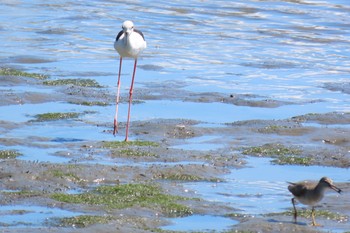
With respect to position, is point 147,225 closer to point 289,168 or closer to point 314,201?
point 314,201

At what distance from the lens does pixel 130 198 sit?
37.4ft

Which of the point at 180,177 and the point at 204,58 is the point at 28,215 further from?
the point at 204,58

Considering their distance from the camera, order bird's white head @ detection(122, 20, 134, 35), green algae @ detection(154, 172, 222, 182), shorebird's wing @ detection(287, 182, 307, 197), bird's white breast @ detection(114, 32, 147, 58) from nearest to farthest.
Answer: shorebird's wing @ detection(287, 182, 307, 197)
green algae @ detection(154, 172, 222, 182)
bird's white head @ detection(122, 20, 134, 35)
bird's white breast @ detection(114, 32, 147, 58)

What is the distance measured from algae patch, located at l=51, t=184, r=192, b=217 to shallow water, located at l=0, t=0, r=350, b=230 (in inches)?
20.5

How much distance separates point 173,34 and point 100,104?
10.5 metres

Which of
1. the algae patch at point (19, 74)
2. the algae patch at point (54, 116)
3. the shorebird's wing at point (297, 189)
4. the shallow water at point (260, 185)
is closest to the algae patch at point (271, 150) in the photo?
the shallow water at point (260, 185)

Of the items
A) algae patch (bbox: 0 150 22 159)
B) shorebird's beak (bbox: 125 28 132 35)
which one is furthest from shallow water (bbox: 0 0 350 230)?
shorebird's beak (bbox: 125 28 132 35)

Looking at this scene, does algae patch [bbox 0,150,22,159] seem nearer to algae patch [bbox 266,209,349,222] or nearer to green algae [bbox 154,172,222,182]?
green algae [bbox 154,172,222,182]

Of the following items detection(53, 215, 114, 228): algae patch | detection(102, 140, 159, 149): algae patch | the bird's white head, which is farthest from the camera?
the bird's white head

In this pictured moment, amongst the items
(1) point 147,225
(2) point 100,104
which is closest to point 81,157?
(1) point 147,225

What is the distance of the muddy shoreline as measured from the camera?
10922 millimetres

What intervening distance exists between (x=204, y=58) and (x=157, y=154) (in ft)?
33.1

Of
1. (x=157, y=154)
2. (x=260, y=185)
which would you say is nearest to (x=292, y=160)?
(x=260, y=185)

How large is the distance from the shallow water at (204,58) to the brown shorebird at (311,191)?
450 mm
